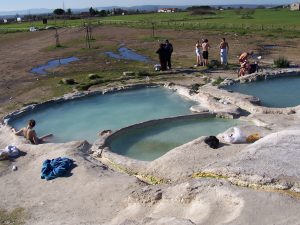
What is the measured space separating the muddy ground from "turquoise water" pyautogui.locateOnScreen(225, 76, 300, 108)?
82.9 inches

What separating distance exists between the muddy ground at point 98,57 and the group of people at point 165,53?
23.5 inches

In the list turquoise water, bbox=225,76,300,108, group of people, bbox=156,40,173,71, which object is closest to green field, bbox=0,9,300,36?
group of people, bbox=156,40,173,71

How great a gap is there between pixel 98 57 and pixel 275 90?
49.6 ft

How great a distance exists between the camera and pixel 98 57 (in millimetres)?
30969

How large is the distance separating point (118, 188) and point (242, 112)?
6682 mm

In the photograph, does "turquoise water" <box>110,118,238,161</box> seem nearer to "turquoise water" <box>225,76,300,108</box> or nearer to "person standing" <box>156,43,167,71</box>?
"turquoise water" <box>225,76,300,108</box>

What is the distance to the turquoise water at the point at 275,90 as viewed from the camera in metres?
17.0

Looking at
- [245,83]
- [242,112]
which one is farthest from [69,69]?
[242,112]

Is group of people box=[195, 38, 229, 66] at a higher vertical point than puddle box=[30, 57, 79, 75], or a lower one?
higher

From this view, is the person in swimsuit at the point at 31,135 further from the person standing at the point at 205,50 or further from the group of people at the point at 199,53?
the person standing at the point at 205,50

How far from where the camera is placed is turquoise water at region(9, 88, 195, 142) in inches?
622

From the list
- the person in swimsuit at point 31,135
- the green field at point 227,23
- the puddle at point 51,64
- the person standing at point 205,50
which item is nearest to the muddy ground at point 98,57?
the puddle at point 51,64

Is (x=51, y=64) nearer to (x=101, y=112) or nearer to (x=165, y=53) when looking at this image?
(x=165, y=53)

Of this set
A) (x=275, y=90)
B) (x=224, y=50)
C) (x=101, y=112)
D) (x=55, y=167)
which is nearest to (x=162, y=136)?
(x=55, y=167)
